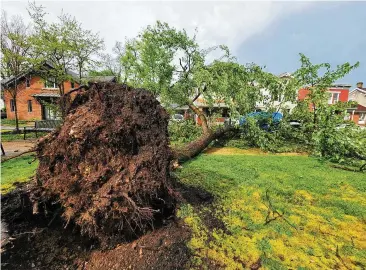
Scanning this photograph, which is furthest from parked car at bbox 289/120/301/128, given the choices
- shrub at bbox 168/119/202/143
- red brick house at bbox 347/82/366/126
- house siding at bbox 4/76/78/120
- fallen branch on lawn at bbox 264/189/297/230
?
red brick house at bbox 347/82/366/126

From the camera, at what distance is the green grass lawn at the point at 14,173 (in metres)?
4.44

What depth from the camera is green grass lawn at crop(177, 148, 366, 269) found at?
2.55 m

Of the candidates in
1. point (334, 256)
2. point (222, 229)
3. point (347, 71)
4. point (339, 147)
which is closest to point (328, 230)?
point (334, 256)

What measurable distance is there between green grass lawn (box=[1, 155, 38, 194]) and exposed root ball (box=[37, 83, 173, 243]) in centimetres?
243

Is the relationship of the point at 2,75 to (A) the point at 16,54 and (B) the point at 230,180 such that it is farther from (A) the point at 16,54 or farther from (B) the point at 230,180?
(B) the point at 230,180

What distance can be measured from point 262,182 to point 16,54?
1567 centimetres

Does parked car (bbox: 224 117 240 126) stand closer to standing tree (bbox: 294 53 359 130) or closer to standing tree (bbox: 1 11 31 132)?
standing tree (bbox: 294 53 359 130)

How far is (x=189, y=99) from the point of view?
1262 cm

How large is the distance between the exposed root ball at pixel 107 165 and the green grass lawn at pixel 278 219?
0.95 m

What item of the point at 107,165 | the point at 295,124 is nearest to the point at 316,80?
the point at 295,124

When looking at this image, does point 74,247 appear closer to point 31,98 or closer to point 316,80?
point 316,80

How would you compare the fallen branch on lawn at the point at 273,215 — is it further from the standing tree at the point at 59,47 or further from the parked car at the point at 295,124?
the standing tree at the point at 59,47

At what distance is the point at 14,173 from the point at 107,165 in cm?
444

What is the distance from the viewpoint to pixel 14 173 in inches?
210
